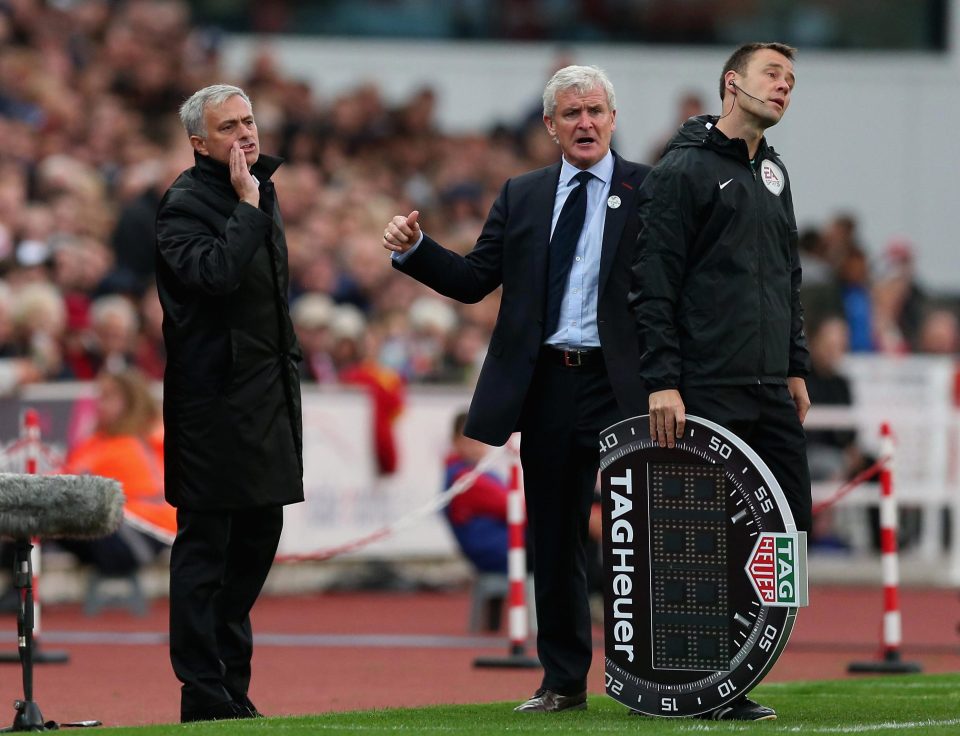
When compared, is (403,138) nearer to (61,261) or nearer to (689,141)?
(61,261)

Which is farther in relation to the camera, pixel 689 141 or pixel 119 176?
pixel 119 176

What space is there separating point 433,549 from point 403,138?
5.91 m

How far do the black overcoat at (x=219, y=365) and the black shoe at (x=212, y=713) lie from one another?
0.73m

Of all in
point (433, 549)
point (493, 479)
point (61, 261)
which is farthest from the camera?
point (433, 549)

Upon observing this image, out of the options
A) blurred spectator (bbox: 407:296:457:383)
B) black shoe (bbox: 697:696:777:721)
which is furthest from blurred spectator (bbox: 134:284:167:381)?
black shoe (bbox: 697:696:777:721)

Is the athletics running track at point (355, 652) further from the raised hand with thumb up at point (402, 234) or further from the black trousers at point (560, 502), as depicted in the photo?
the raised hand with thumb up at point (402, 234)

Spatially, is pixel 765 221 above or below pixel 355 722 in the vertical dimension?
above

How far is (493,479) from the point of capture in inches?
548

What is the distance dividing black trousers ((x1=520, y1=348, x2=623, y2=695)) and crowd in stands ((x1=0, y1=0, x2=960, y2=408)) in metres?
6.61

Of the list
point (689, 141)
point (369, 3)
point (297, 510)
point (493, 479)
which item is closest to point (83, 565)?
point (297, 510)

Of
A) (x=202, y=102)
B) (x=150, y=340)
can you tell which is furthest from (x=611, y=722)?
(x=150, y=340)

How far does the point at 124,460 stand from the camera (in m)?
14.0

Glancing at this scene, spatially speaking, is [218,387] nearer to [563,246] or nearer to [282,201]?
[563,246]

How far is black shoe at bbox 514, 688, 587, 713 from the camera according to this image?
27.1ft
